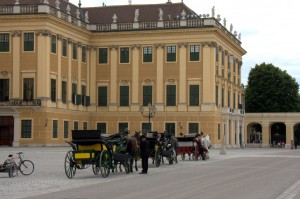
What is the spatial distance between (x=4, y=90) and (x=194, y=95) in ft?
69.0

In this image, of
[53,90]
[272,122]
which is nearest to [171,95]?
Answer: [53,90]

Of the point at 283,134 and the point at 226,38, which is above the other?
the point at 226,38

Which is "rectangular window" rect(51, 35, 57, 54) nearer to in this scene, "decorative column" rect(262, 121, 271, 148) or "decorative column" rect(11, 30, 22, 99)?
"decorative column" rect(11, 30, 22, 99)

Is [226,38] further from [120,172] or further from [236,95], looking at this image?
[120,172]

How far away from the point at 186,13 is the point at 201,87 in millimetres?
10125

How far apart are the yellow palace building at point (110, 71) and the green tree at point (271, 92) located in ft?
58.2

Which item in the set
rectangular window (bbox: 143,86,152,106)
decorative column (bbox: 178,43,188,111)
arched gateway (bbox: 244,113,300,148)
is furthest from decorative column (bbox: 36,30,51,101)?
arched gateway (bbox: 244,113,300,148)

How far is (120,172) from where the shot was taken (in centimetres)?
2748

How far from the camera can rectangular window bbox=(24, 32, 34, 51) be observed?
64.6 m

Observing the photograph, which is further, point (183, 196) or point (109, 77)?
point (109, 77)

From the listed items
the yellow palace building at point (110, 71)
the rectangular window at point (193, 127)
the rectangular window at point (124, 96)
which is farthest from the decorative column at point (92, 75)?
the rectangular window at point (193, 127)

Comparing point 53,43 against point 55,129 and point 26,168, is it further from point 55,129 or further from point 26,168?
point 26,168

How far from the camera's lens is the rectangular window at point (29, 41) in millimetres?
64562

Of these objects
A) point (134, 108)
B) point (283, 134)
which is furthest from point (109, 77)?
point (283, 134)
